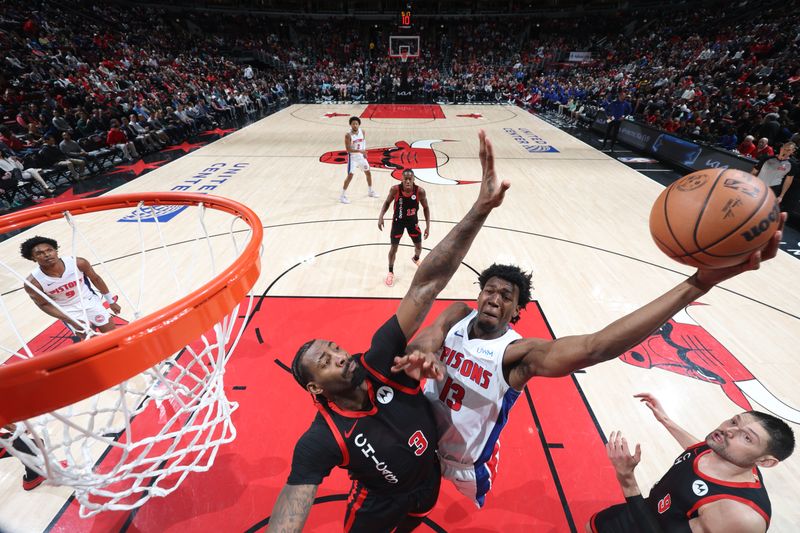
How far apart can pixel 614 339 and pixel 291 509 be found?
1.39 metres

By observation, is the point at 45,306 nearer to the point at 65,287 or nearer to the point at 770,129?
the point at 65,287

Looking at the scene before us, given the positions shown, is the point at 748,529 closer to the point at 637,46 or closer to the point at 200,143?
the point at 200,143

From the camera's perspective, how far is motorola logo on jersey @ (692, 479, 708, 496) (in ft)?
6.27

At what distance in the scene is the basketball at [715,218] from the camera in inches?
56.3

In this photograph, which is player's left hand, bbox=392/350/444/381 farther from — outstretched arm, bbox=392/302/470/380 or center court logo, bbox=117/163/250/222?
center court logo, bbox=117/163/250/222

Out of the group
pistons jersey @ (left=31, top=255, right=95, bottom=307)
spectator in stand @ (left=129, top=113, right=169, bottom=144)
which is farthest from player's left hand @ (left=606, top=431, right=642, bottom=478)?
spectator in stand @ (left=129, top=113, right=169, bottom=144)

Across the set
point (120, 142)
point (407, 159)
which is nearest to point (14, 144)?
point (120, 142)

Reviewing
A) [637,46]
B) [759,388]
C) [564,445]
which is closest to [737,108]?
[759,388]

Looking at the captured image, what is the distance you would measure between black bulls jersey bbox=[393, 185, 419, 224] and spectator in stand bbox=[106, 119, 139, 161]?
9.63 meters

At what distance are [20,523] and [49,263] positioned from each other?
1.82 m

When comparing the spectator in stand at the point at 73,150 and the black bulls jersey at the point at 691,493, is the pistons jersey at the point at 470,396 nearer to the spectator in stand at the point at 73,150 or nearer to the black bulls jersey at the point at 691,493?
the black bulls jersey at the point at 691,493

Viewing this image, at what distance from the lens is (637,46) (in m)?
25.5

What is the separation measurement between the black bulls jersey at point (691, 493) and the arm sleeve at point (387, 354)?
1.49 meters

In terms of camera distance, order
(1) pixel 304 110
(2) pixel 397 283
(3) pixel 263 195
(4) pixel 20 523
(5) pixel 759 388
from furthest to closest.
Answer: (1) pixel 304 110 → (3) pixel 263 195 → (2) pixel 397 283 → (5) pixel 759 388 → (4) pixel 20 523
